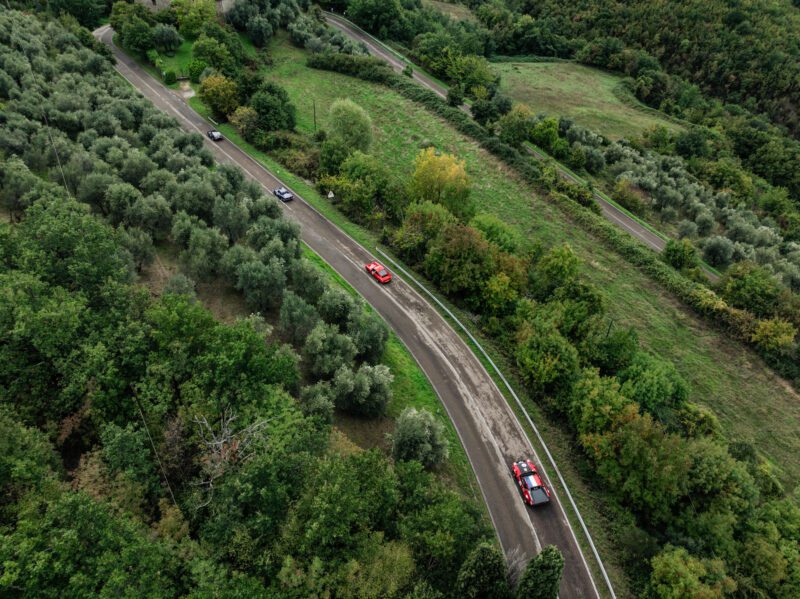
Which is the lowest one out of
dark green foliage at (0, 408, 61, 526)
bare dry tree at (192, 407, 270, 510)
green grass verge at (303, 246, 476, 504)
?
green grass verge at (303, 246, 476, 504)

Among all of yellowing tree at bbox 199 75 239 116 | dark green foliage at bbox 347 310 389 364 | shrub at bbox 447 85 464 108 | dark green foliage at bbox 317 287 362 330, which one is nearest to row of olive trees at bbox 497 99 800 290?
shrub at bbox 447 85 464 108

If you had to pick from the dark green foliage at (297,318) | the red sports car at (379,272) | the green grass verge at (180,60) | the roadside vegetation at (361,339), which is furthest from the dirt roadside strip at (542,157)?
the dark green foliage at (297,318)

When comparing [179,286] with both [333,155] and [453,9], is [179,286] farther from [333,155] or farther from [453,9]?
[453,9]

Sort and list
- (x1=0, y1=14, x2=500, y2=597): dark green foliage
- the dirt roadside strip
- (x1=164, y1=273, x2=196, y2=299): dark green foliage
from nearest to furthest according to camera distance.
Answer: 1. (x1=0, y1=14, x2=500, y2=597): dark green foliage
2. (x1=164, y1=273, x2=196, y2=299): dark green foliage
3. the dirt roadside strip

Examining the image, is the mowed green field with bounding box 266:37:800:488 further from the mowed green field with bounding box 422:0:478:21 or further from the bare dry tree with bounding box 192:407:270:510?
the mowed green field with bounding box 422:0:478:21

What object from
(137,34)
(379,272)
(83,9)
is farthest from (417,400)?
(83,9)

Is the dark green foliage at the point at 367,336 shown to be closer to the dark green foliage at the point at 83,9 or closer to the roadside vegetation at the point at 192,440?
the roadside vegetation at the point at 192,440
